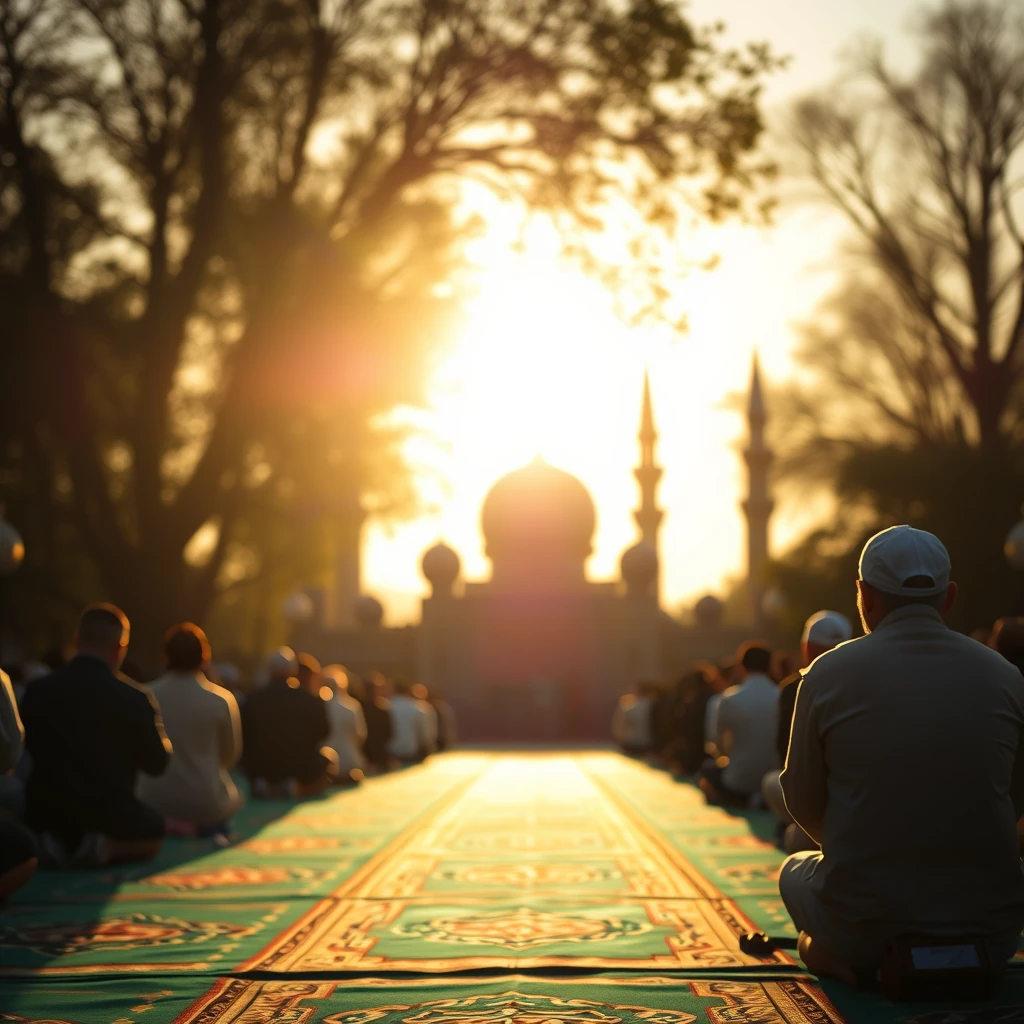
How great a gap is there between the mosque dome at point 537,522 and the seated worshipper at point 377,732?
79.9ft

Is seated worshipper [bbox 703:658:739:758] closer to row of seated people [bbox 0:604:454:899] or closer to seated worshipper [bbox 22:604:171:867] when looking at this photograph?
row of seated people [bbox 0:604:454:899]

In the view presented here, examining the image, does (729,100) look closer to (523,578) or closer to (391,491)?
(391,491)

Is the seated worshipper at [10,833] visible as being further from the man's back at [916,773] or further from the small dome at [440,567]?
the small dome at [440,567]

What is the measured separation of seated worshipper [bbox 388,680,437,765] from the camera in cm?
1808

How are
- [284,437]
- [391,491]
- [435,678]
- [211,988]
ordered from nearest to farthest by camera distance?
[211,988]
[284,437]
[391,491]
[435,678]

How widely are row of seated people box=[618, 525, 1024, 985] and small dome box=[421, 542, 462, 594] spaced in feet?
113

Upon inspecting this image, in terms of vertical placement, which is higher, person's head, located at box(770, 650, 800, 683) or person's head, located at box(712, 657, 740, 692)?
person's head, located at box(770, 650, 800, 683)

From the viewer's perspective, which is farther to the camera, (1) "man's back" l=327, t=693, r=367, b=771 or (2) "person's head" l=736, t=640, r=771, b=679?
(1) "man's back" l=327, t=693, r=367, b=771

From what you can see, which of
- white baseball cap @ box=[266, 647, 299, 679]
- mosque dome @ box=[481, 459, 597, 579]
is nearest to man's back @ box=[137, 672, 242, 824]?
white baseball cap @ box=[266, 647, 299, 679]

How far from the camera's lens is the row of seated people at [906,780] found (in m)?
4.22

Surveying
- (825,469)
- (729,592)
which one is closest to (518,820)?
(825,469)

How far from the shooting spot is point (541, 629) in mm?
37812

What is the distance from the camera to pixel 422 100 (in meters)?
13.8

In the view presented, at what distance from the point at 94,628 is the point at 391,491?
16.7 m
